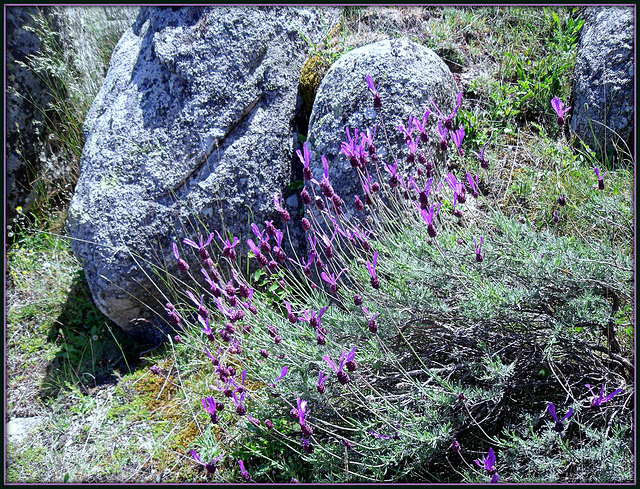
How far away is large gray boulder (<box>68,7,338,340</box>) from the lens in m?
3.23

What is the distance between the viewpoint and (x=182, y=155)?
3.28m

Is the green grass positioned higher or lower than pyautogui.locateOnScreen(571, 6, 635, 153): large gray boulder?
lower

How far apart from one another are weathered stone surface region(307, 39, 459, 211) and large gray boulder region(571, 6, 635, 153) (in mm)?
909

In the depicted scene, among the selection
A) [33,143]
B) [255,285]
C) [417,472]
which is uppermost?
[33,143]

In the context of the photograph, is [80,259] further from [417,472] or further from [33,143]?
[417,472]

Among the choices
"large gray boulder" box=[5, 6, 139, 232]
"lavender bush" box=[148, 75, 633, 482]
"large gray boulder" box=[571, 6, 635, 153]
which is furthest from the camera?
"large gray boulder" box=[5, 6, 139, 232]

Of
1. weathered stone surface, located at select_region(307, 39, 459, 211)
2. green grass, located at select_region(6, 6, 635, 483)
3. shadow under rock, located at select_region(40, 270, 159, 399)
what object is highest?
weathered stone surface, located at select_region(307, 39, 459, 211)

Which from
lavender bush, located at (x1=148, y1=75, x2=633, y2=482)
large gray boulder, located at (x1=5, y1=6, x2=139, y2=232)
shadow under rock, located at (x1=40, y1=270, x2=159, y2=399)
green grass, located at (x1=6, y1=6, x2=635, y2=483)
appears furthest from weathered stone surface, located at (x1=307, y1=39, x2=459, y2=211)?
large gray boulder, located at (x1=5, y1=6, x2=139, y2=232)

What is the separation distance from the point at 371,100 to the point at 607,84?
151cm

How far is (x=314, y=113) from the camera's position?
10.5 ft

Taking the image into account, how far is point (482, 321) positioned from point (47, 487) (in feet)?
6.96

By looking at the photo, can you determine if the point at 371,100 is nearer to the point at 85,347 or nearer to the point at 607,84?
the point at 607,84

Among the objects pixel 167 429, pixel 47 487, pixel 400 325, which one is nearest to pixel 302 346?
pixel 400 325

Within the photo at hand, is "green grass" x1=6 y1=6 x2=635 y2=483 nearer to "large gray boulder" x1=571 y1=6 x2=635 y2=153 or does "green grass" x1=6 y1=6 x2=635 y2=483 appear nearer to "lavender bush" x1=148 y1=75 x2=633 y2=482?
"lavender bush" x1=148 y1=75 x2=633 y2=482
